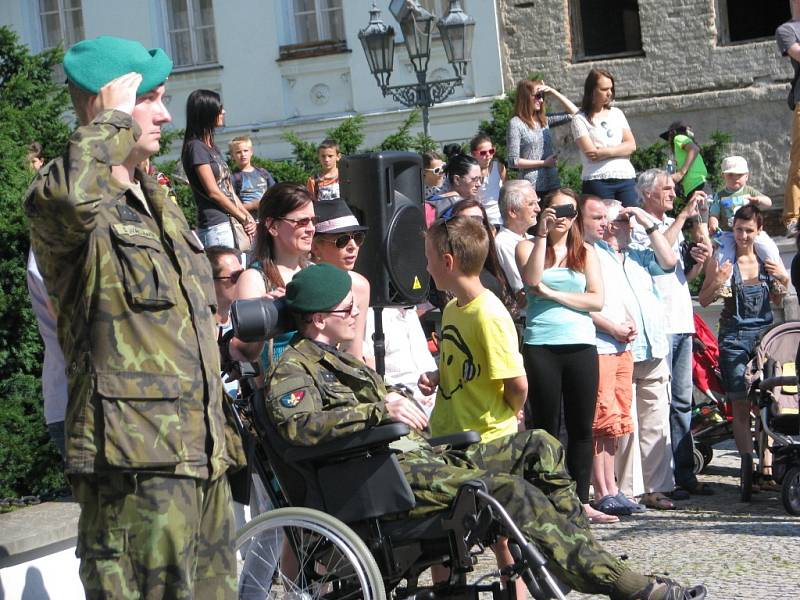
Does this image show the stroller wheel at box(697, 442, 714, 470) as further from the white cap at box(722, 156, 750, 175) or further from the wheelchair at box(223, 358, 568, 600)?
the wheelchair at box(223, 358, 568, 600)

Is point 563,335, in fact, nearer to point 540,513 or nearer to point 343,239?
point 343,239

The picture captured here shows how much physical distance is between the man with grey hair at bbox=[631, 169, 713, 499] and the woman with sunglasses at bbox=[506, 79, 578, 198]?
5.75 feet

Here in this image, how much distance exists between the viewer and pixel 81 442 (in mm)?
3701

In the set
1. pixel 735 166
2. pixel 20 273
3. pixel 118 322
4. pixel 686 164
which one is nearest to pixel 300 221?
pixel 20 273

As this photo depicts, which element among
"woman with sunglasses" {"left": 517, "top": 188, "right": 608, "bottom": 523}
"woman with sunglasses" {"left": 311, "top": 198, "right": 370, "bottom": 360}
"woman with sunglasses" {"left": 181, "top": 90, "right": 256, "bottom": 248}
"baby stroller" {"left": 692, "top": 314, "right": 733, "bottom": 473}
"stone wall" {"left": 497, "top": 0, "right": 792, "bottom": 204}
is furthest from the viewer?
"stone wall" {"left": 497, "top": 0, "right": 792, "bottom": 204}

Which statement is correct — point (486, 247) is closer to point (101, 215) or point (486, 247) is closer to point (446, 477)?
point (446, 477)

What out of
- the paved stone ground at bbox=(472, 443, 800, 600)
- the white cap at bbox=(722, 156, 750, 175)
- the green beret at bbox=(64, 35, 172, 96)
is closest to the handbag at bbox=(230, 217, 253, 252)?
the paved stone ground at bbox=(472, 443, 800, 600)

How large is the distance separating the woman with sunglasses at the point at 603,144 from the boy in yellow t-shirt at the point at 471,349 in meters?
4.62

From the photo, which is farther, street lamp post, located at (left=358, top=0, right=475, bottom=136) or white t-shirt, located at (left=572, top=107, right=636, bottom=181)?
street lamp post, located at (left=358, top=0, right=475, bottom=136)

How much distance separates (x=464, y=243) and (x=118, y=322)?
2920 mm

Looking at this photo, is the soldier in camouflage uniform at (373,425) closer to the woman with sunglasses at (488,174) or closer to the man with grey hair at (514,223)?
the man with grey hair at (514,223)

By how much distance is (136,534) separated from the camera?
3771 mm

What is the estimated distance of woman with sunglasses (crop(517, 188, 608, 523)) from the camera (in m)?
7.89

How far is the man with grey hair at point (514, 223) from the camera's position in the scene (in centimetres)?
867
